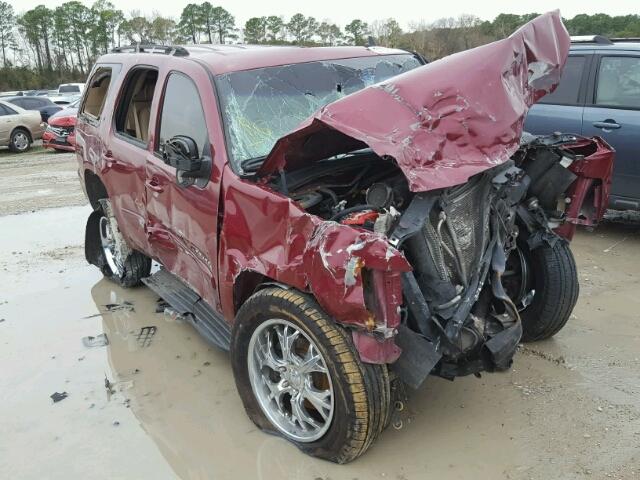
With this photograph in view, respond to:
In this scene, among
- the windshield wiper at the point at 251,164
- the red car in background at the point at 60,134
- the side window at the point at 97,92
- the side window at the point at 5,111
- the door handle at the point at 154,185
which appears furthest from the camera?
the side window at the point at 5,111

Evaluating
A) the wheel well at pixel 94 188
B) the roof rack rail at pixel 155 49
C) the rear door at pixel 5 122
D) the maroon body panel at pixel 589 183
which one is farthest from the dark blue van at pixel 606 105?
the rear door at pixel 5 122

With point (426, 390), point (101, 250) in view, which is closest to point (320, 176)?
point (426, 390)

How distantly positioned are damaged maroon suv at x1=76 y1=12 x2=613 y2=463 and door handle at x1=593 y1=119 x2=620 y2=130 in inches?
97.6

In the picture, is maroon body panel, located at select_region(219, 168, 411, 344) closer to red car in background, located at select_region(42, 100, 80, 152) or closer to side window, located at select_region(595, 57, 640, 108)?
side window, located at select_region(595, 57, 640, 108)

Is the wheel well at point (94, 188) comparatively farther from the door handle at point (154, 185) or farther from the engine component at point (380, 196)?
the engine component at point (380, 196)

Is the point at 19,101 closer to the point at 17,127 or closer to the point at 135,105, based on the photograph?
the point at 17,127

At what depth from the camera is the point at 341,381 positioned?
2576 millimetres

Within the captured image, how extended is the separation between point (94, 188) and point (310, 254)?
3592 millimetres

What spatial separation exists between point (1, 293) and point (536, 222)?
4.74m

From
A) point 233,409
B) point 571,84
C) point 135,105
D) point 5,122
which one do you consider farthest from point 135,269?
point 5,122

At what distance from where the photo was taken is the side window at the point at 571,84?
20.1 feet

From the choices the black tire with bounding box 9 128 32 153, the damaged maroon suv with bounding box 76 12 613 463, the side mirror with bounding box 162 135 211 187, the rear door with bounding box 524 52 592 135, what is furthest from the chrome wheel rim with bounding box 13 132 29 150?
the side mirror with bounding box 162 135 211 187

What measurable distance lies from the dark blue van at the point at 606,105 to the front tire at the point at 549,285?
2510 millimetres

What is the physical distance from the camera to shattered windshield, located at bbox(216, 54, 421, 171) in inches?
132
